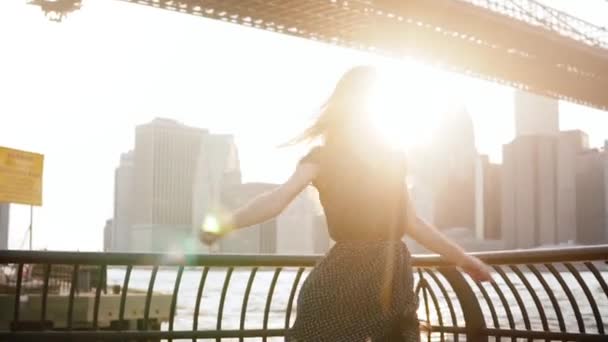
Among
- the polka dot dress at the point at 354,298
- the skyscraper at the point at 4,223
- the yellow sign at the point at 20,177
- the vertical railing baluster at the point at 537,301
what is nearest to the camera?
the polka dot dress at the point at 354,298

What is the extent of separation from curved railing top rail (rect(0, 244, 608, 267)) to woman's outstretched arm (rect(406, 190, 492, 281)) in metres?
0.39

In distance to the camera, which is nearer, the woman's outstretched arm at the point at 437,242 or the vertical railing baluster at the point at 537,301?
the woman's outstretched arm at the point at 437,242

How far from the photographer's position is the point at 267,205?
2.34 m

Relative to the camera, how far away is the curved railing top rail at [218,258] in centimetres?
292

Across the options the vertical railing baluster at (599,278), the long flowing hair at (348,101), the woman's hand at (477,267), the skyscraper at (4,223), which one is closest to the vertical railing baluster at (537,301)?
the vertical railing baluster at (599,278)

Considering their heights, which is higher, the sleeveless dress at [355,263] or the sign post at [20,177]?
the sign post at [20,177]

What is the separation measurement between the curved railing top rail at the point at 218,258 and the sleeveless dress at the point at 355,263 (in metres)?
0.79

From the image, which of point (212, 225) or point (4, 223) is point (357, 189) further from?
point (4, 223)

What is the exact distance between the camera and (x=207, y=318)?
238ft

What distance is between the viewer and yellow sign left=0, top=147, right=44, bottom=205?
11.3m

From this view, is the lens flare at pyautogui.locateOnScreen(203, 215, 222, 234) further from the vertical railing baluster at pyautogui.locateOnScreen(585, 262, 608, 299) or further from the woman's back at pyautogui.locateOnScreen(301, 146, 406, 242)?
the vertical railing baluster at pyautogui.locateOnScreen(585, 262, 608, 299)

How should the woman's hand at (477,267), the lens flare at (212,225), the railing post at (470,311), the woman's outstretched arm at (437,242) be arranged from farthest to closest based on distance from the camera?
the railing post at (470,311), the woman's hand at (477,267), the woman's outstretched arm at (437,242), the lens flare at (212,225)

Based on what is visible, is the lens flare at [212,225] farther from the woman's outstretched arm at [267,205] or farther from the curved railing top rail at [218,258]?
the curved railing top rail at [218,258]

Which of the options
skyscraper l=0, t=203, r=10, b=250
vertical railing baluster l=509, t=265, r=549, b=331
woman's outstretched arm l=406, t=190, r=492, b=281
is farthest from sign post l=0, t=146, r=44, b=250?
skyscraper l=0, t=203, r=10, b=250
